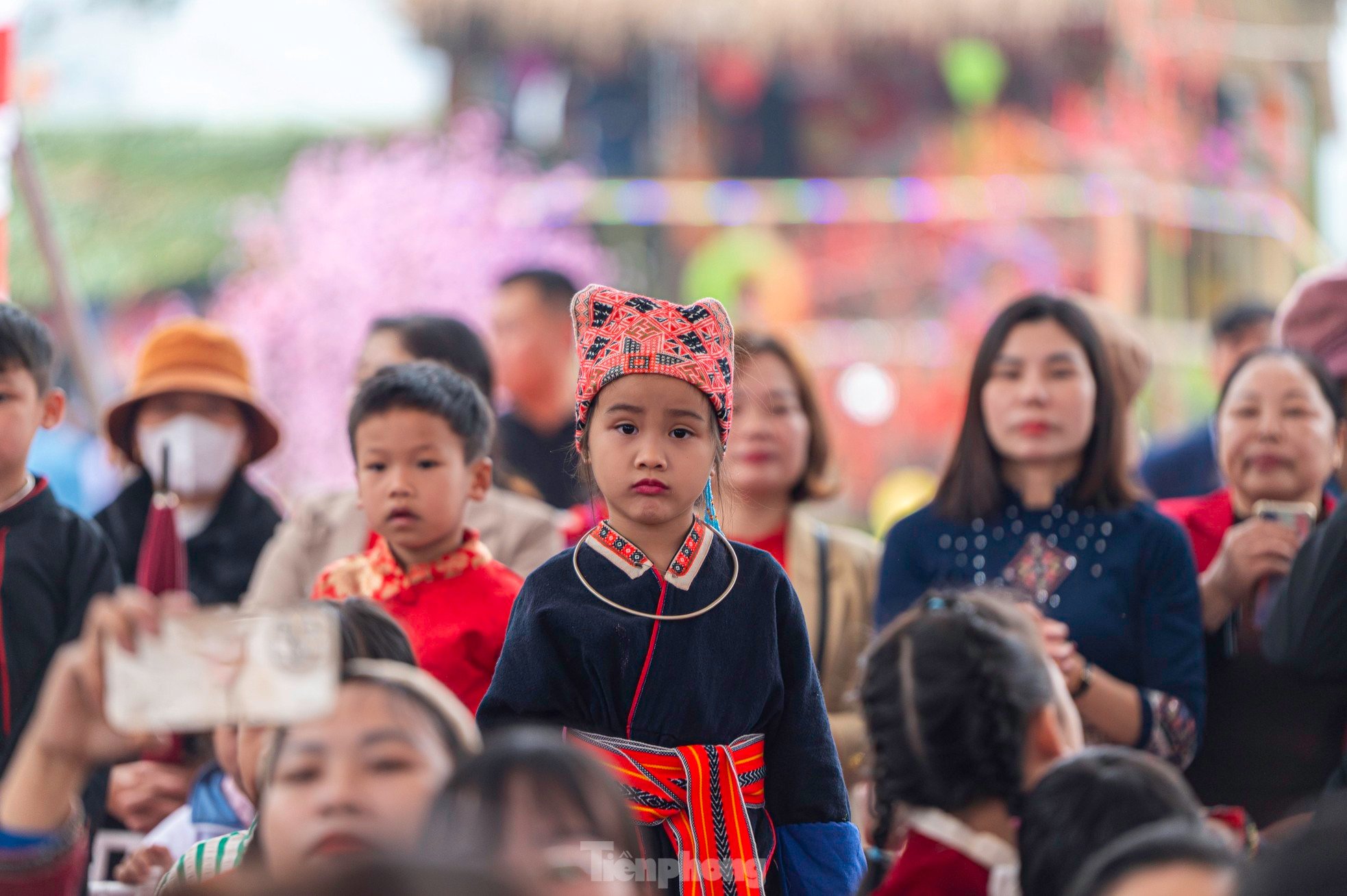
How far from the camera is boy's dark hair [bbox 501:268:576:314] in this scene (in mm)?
4715

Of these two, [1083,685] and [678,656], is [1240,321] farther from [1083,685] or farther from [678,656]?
[678,656]

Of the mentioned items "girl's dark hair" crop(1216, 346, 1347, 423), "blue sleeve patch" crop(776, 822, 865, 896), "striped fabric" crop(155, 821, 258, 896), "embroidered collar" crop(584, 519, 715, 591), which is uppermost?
"girl's dark hair" crop(1216, 346, 1347, 423)

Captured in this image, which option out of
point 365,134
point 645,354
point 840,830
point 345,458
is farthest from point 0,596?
point 365,134

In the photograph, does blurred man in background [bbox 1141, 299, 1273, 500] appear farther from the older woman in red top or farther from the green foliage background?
the green foliage background

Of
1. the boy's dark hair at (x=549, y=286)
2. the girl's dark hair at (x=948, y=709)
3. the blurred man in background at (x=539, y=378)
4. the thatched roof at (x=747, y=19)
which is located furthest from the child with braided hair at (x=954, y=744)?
the thatched roof at (x=747, y=19)

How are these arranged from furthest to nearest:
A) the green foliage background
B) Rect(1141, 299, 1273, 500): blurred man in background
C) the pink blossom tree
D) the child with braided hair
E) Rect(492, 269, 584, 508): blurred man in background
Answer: the green foliage background < the pink blossom tree < Rect(1141, 299, 1273, 500): blurred man in background < Rect(492, 269, 584, 508): blurred man in background < the child with braided hair

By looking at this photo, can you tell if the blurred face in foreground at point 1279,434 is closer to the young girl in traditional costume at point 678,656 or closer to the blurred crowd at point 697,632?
the blurred crowd at point 697,632

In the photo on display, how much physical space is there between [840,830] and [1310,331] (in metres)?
2.32

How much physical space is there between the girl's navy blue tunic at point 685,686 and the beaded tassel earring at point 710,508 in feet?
0.71

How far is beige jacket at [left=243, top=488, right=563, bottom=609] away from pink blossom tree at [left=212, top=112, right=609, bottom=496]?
23.0 ft

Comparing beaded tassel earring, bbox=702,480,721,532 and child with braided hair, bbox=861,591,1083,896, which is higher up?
beaded tassel earring, bbox=702,480,721,532

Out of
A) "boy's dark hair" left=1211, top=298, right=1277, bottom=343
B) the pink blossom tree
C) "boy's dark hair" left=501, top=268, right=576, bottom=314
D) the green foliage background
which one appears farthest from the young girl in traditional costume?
the green foliage background

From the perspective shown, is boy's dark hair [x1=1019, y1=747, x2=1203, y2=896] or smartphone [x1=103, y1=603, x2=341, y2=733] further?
boy's dark hair [x1=1019, y1=747, x2=1203, y2=896]

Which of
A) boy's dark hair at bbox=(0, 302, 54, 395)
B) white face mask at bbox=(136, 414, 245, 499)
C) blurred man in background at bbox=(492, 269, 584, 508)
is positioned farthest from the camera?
blurred man in background at bbox=(492, 269, 584, 508)
